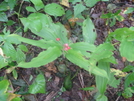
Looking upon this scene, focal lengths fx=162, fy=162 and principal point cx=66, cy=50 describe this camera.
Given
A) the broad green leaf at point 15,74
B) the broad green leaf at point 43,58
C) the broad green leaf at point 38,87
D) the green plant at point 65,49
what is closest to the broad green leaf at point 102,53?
the green plant at point 65,49

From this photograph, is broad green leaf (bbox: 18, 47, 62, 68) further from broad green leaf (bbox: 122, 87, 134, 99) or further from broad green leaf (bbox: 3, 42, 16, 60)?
broad green leaf (bbox: 122, 87, 134, 99)

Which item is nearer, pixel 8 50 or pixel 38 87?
pixel 8 50

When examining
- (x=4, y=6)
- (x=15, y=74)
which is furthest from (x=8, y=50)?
(x=4, y=6)

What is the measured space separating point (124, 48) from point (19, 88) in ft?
4.42

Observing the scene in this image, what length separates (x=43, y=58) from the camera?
1.35 meters

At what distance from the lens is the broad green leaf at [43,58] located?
1332mm

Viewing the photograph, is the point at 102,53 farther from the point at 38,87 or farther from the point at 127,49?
the point at 38,87

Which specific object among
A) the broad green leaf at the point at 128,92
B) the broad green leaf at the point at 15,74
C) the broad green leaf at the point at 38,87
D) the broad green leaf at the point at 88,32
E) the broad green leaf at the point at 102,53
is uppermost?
the broad green leaf at the point at 88,32

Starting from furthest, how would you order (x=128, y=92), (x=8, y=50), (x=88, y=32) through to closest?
(x=128, y=92)
(x=88, y=32)
(x=8, y=50)

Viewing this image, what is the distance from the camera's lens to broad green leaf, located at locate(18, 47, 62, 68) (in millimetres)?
1332

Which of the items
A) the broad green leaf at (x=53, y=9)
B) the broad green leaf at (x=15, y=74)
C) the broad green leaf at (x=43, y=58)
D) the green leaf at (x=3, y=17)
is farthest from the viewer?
the green leaf at (x=3, y=17)

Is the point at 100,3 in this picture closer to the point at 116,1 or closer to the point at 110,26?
the point at 116,1

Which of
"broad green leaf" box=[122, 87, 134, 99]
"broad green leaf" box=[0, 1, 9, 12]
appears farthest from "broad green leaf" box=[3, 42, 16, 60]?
"broad green leaf" box=[122, 87, 134, 99]

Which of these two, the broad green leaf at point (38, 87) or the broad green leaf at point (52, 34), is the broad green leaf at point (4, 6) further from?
the broad green leaf at point (38, 87)
